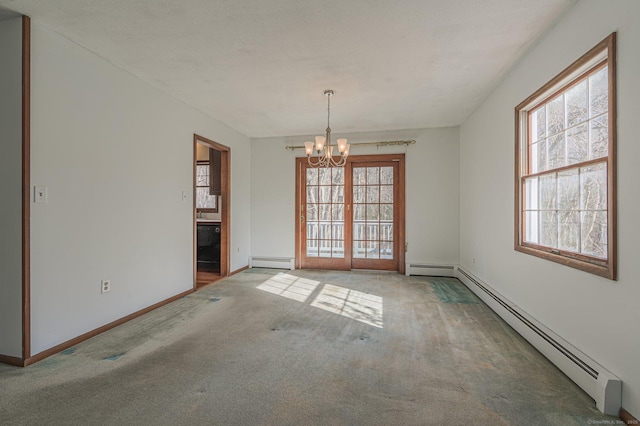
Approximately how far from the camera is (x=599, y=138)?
80.8 inches

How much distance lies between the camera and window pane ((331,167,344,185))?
5.90m

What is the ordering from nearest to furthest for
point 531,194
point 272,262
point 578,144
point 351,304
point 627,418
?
point 627,418 → point 578,144 → point 531,194 → point 351,304 → point 272,262

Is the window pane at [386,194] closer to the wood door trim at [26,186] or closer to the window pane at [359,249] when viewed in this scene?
the window pane at [359,249]

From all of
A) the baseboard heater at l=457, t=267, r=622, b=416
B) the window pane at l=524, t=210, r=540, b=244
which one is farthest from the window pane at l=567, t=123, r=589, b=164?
the baseboard heater at l=457, t=267, r=622, b=416

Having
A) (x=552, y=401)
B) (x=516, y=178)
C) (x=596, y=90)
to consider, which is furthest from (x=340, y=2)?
(x=552, y=401)

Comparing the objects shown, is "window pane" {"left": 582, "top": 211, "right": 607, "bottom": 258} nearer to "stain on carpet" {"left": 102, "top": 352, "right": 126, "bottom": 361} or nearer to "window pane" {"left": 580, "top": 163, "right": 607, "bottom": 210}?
"window pane" {"left": 580, "top": 163, "right": 607, "bottom": 210}

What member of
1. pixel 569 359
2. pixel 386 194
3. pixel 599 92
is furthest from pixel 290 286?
pixel 599 92

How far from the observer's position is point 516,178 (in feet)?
10.2

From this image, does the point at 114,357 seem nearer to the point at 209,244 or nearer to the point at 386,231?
the point at 209,244

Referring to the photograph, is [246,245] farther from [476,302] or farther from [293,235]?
[476,302]

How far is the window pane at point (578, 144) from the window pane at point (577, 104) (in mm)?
57

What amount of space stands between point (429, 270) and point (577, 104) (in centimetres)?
363

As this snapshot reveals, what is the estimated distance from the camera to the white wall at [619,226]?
5.55ft

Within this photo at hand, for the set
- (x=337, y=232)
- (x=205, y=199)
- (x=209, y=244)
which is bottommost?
(x=209, y=244)
